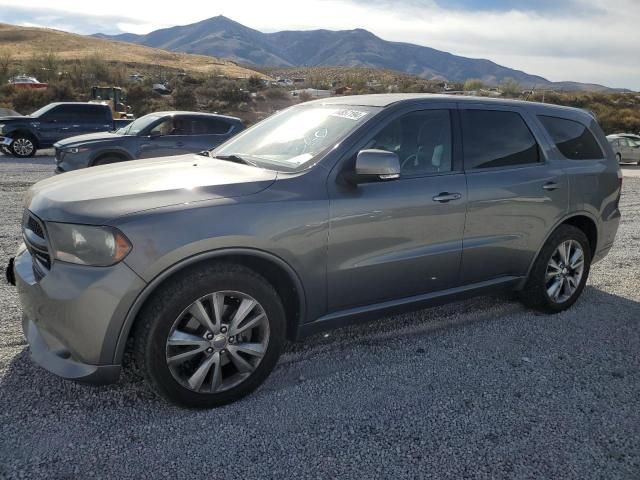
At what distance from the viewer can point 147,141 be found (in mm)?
10531

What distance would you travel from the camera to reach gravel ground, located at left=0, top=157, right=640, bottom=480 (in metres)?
2.65

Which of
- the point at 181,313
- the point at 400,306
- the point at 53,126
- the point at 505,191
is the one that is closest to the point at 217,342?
the point at 181,313

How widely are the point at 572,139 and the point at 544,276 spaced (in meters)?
1.24

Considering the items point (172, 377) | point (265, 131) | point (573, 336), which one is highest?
point (265, 131)

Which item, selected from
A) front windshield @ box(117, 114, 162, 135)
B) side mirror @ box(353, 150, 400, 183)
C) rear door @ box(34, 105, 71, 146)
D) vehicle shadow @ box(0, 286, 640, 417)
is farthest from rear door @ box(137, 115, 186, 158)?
side mirror @ box(353, 150, 400, 183)

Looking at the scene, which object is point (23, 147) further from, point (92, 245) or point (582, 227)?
point (582, 227)

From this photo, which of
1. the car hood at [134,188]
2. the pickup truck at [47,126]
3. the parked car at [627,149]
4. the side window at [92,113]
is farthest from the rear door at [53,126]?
the parked car at [627,149]

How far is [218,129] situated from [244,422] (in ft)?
30.2

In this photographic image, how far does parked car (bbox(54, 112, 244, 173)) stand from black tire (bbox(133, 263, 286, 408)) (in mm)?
7920

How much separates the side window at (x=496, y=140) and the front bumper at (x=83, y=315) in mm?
2548

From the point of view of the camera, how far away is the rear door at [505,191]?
396 cm

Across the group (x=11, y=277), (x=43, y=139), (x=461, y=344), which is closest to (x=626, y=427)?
(x=461, y=344)

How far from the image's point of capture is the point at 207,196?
2928mm

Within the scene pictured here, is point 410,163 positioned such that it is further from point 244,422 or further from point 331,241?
point 244,422
